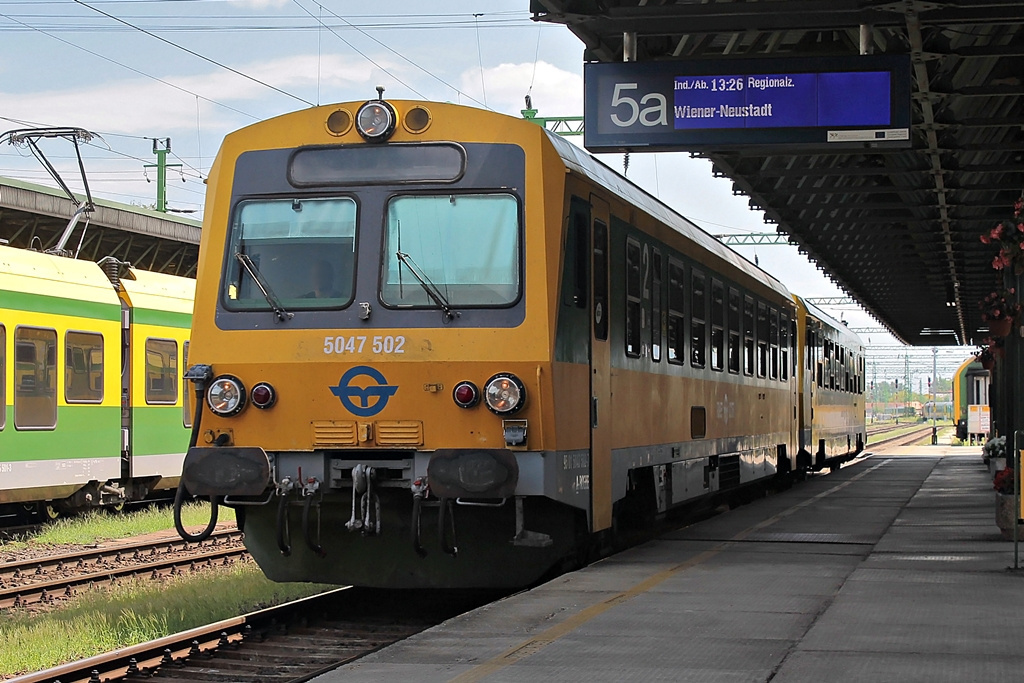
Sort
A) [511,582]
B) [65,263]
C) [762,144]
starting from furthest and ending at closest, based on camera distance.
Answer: [65,263]
[762,144]
[511,582]

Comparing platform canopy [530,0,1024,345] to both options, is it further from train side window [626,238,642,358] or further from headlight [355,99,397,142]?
headlight [355,99,397,142]

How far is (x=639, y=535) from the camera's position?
45.0 feet

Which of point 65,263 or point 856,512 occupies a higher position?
point 65,263

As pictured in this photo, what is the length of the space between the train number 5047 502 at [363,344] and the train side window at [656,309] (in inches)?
126

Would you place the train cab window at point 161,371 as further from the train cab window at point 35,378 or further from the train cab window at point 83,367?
the train cab window at point 35,378

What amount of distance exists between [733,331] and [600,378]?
5494mm

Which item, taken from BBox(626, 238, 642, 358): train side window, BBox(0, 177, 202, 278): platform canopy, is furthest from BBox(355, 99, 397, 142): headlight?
BBox(0, 177, 202, 278): platform canopy

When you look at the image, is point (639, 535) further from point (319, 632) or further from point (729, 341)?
point (319, 632)

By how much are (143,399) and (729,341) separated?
7.71 meters

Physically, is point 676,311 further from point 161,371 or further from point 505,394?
point 161,371

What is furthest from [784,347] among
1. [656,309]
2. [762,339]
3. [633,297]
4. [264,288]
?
[264,288]

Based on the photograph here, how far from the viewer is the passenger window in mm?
14742

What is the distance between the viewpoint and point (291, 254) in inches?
354

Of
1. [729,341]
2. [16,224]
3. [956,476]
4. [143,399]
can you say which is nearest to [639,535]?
[729,341]
